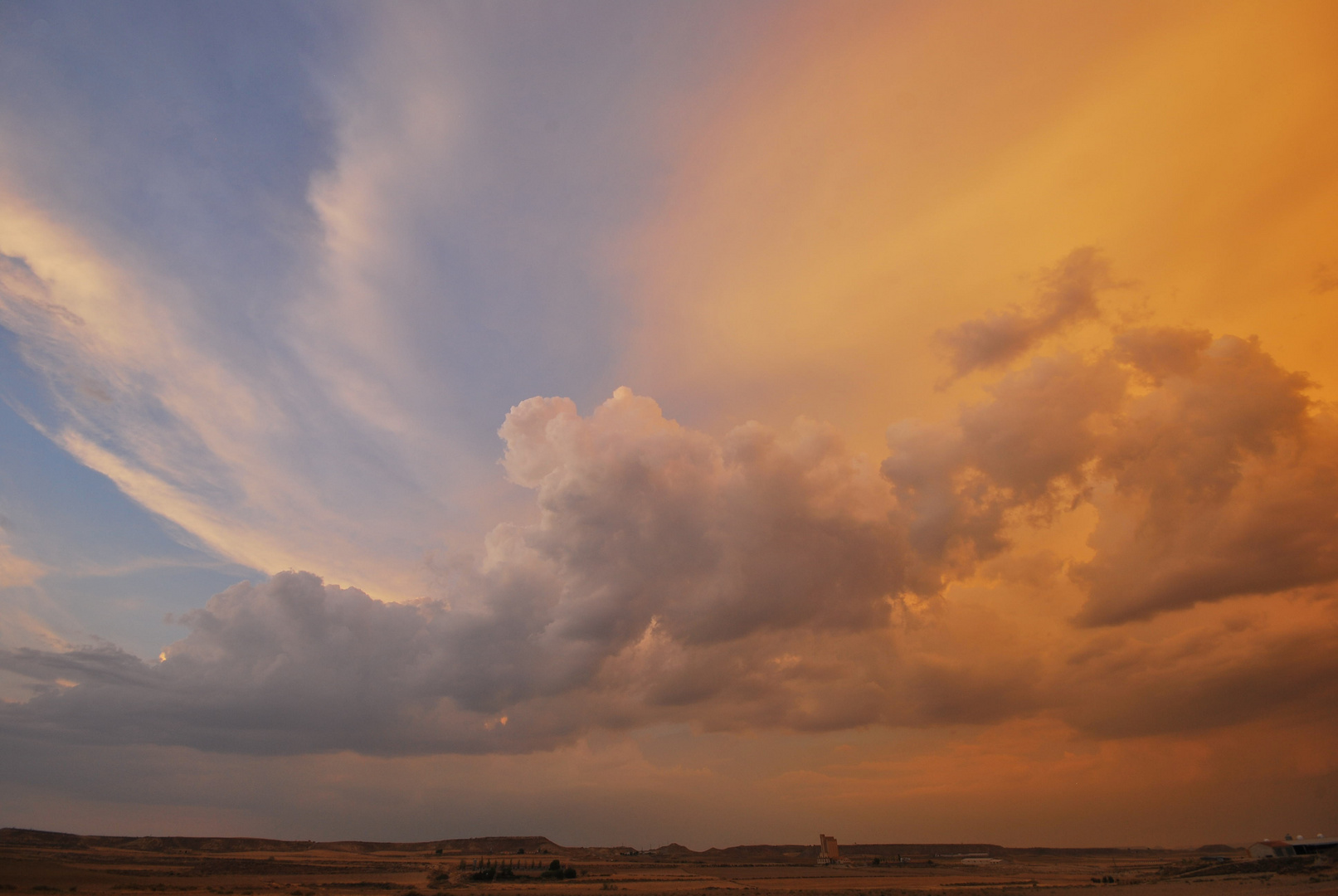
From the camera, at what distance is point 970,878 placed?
522 feet

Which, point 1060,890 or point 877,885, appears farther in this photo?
point 877,885

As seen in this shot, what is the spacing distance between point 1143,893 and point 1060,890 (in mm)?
13388

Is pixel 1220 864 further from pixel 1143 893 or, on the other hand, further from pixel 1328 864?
pixel 1143 893

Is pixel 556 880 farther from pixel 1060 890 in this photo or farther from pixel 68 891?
pixel 1060 890

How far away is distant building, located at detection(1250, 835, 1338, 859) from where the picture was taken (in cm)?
14088

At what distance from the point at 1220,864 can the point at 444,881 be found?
15569 centimetres

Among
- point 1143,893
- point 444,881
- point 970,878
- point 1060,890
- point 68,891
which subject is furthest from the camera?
point 970,878

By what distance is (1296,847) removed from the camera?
142125 mm

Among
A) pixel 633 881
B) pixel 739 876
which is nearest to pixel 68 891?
pixel 633 881

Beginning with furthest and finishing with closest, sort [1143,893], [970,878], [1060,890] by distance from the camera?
[970,878], [1060,890], [1143,893]

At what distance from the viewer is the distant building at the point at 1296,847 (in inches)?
5546

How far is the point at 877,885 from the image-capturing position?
5315 inches

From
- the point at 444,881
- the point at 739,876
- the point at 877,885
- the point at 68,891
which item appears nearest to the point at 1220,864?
the point at 877,885

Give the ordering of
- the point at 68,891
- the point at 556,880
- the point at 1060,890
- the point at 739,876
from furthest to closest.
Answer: the point at 739,876
the point at 556,880
the point at 1060,890
the point at 68,891
